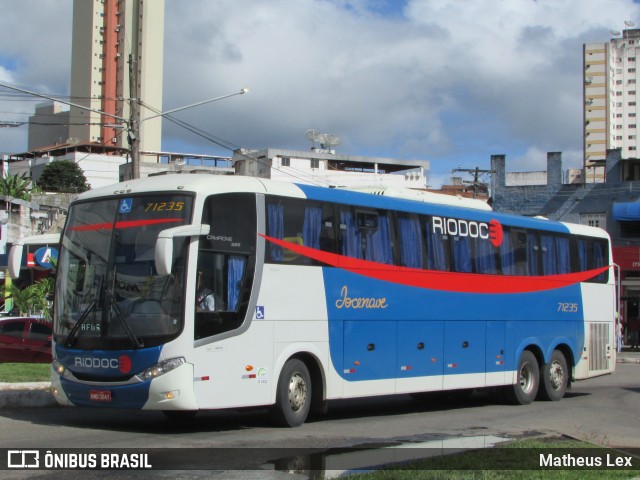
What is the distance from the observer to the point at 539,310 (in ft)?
62.5

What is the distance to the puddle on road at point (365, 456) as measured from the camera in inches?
367

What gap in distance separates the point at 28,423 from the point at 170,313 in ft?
10.2

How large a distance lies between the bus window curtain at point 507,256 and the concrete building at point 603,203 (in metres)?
24.3

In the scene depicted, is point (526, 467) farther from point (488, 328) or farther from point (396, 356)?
point (488, 328)

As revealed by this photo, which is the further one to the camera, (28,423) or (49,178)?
(49,178)

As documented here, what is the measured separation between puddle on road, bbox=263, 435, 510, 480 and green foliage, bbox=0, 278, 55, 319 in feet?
43.0

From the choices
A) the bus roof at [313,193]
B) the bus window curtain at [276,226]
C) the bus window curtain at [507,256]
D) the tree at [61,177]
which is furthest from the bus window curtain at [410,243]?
the tree at [61,177]

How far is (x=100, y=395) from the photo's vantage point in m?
12.0

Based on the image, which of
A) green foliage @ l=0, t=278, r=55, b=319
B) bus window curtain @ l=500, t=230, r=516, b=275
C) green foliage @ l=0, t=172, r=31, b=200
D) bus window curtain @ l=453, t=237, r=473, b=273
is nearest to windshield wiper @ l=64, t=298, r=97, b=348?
bus window curtain @ l=453, t=237, r=473, b=273

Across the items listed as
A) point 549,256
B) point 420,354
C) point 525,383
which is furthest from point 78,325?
point 549,256

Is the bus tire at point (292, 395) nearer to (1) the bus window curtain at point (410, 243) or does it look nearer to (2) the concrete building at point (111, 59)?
(1) the bus window curtain at point (410, 243)

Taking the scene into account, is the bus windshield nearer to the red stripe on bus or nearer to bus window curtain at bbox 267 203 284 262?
bus window curtain at bbox 267 203 284 262

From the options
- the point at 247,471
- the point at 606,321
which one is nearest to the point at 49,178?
the point at 606,321

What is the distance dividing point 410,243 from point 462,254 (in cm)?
171
